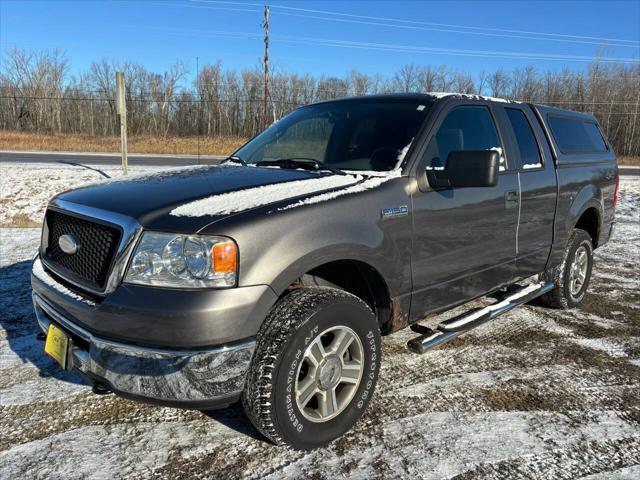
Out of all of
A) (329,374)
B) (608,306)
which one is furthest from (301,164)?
(608,306)

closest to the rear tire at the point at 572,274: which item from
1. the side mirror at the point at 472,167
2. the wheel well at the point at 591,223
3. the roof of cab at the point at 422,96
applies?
the wheel well at the point at 591,223

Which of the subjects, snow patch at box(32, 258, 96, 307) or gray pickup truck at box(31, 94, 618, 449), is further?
snow patch at box(32, 258, 96, 307)

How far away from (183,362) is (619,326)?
4158mm

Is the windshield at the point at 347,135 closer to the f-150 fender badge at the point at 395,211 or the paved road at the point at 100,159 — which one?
the f-150 fender badge at the point at 395,211

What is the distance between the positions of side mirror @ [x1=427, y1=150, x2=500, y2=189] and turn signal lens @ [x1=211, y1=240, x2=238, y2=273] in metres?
1.46

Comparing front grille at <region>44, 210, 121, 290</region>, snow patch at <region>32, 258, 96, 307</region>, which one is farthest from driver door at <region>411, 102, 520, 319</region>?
snow patch at <region>32, 258, 96, 307</region>

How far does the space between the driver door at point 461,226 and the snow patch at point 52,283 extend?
6.00 feet

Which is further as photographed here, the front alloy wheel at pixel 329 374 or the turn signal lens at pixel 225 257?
the front alloy wheel at pixel 329 374

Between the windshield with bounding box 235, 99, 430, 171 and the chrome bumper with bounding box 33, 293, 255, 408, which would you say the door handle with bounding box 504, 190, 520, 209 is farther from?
the chrome bumper with bounding box 33, 293, 255, 408

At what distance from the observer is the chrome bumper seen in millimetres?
2082

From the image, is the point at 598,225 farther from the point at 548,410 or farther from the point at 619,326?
the point at 548,410

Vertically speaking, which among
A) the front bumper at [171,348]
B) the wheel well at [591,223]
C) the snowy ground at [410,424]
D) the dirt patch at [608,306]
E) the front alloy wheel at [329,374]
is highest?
the wheel well at [591,223]

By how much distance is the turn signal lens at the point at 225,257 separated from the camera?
6.89 ft

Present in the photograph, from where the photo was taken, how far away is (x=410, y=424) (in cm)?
280
